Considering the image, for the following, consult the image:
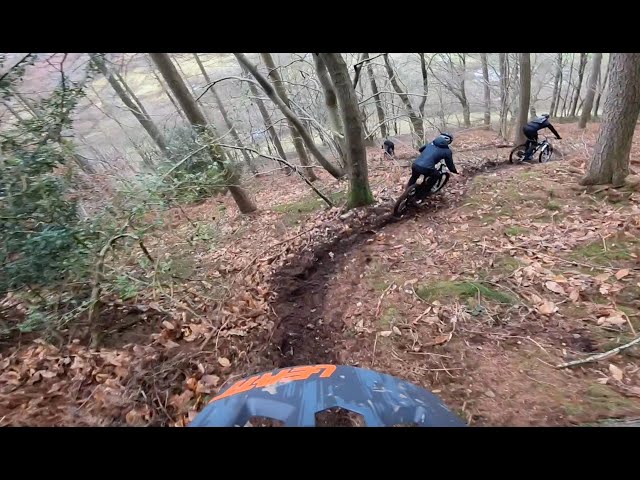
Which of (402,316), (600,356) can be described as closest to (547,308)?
(600,356)

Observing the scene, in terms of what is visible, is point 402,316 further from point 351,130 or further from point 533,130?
point 533,130

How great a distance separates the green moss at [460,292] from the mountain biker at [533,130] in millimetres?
7003

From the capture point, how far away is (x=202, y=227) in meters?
6.26

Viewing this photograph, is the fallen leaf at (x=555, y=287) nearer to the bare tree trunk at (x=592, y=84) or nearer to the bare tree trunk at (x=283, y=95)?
the bare tree trunk at (x=283, y=95)

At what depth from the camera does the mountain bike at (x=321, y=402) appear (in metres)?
1.65

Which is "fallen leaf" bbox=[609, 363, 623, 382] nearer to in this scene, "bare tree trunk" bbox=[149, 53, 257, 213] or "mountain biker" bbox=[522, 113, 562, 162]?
"bare tree trunk" bbox=[149, 53, 257, 213]

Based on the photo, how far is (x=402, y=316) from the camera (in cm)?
432

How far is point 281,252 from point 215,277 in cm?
132

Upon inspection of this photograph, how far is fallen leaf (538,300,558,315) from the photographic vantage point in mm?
3785

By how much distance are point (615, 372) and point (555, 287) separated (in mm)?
1227

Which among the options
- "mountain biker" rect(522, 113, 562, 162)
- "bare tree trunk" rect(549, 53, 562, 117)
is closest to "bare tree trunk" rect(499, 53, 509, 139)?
"bare tree trunk" rect(549, 53, 562, 117)

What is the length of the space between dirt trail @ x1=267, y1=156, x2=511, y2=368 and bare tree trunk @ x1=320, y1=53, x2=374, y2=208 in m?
0.46

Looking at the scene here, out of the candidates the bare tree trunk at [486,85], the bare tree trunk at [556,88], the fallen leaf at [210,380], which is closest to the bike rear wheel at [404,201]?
the fallen leaf at [210,380]

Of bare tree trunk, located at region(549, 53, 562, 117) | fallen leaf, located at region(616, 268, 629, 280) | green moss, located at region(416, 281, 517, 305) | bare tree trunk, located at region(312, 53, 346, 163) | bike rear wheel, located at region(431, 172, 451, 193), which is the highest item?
bare tree trunk, located at region(312, 53, 346, 163)
